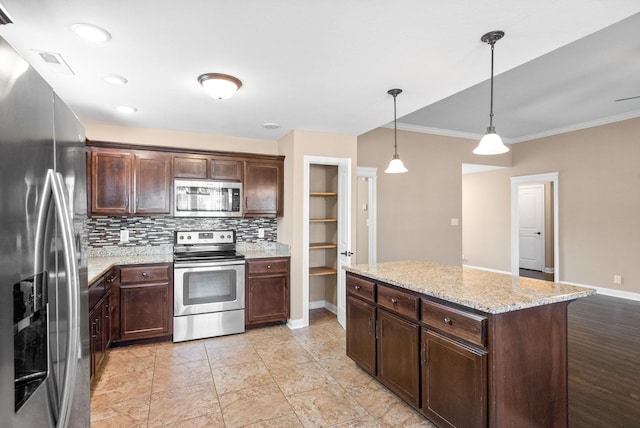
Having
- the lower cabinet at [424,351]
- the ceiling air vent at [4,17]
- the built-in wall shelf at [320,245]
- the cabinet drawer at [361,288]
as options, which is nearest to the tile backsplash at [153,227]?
the built-in wall shelf at [320,245]

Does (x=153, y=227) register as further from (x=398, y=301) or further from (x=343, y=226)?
(x=398, y=301)

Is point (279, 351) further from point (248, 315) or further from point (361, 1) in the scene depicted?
point (361, 1)

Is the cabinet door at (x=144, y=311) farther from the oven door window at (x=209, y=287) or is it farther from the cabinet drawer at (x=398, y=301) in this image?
the cabinet drawer at (x=398, y=301)

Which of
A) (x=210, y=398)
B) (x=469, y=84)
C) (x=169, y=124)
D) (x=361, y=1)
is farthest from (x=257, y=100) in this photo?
(x=210, y=398)

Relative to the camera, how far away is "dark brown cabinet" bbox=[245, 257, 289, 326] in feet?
13.0

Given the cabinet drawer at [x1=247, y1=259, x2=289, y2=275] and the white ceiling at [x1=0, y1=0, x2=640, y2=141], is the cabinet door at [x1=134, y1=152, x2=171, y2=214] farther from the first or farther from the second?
the cabinet drawer at [x1=247, y1=259, x2=289, y2=275]

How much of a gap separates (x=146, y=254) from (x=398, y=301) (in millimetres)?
3161

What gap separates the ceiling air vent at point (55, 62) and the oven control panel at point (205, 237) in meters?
2.05

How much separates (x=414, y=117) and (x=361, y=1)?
3655 millimetres

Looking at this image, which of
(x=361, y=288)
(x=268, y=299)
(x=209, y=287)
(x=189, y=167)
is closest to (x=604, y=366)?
(x=361, y=288)

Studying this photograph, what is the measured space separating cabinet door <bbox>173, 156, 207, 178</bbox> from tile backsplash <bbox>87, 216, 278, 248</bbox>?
0.61 m

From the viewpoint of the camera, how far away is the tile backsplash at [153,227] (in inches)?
155

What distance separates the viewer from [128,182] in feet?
12.4

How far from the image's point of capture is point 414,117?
16.8 feet
